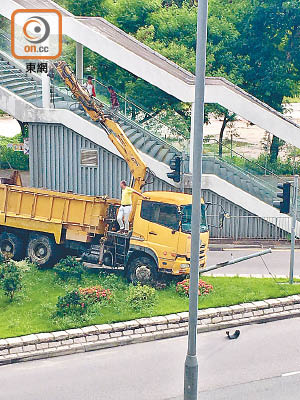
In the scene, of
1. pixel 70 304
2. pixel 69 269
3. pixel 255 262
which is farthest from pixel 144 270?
pixel 255 262

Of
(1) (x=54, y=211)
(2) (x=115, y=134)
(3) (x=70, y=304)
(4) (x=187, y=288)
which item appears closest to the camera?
(3) (x=70, y=304)

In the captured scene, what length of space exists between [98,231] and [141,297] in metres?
3.09

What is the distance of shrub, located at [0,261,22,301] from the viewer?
57.6 ft

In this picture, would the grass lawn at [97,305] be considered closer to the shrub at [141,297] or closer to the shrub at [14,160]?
the shrub at [141,297]

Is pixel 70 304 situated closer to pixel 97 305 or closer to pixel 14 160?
pixel 97 305

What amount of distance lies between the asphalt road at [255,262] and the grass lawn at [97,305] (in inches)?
45.6

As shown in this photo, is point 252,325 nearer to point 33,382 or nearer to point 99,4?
point 33,382

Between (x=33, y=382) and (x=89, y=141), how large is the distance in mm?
12171

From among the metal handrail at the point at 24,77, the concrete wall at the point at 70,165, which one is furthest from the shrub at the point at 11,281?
the metal handrail at the point at 24,77

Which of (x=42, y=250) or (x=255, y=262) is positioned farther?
(x=255, y=262)

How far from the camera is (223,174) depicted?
24875mm

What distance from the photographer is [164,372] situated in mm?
15070

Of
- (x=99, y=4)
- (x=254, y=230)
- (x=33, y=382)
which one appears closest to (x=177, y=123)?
(x=254, y=230)

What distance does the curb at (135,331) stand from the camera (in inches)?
617
